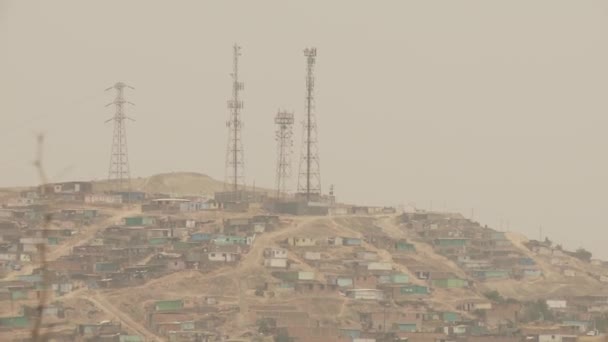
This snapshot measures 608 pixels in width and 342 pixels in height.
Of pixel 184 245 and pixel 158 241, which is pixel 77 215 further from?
pixel 184 245

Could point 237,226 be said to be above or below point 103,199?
below

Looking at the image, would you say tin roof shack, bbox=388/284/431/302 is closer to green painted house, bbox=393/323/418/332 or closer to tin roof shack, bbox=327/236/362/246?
green painted house, bbox=393/323/418/332

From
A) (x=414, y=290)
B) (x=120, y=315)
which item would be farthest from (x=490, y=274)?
(x=120, y=315)

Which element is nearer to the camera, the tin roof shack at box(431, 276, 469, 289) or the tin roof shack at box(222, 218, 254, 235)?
the tin roof shack at box(431, 276, 469, 289)

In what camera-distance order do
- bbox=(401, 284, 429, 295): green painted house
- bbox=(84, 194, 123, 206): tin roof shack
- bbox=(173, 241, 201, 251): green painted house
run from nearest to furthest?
1. bbox=(401, 284, 429, 295): green painted house
2. bbox=(173, 241, 201, 251): green painted house
3. bbox=(84, 194, 123, 206): tin roof shack

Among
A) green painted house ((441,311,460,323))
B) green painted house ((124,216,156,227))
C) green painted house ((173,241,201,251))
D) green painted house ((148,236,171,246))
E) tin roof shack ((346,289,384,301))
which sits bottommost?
green painted house ((441,311,460,323))

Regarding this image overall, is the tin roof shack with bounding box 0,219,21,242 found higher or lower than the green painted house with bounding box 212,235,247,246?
higher

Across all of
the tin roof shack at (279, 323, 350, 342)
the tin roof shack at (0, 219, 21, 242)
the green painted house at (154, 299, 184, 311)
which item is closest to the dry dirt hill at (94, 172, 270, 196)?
the tin roof shack at (0, 219, 21, 242)

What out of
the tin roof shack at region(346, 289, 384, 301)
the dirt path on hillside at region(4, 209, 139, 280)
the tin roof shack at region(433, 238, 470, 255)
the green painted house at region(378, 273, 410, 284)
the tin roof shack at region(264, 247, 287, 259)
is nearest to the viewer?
the tin roof shack at region(346, 289, 384, 301)

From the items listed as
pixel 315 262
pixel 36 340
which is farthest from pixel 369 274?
pixel 36 340
